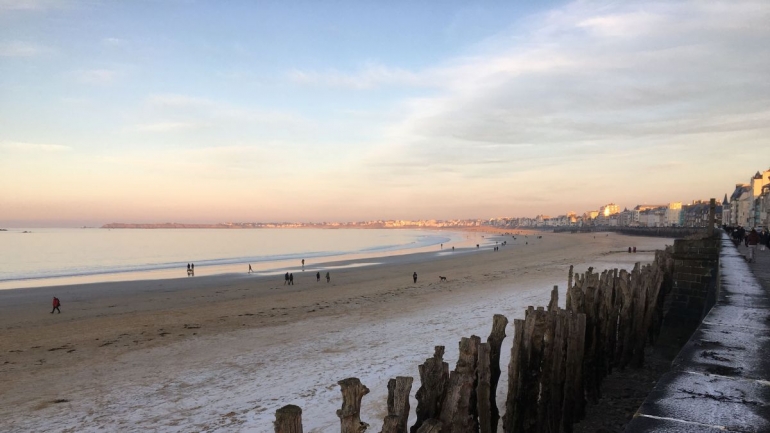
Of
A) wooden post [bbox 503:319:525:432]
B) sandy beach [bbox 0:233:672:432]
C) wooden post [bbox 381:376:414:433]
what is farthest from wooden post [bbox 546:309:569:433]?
wooden post [bbox 381:376:414:433]

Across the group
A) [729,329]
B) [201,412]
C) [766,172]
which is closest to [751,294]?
[729,329]

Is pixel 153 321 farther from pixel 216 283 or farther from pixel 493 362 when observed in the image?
pixel 493 362

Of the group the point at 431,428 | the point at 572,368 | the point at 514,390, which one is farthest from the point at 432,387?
the point at 572,368

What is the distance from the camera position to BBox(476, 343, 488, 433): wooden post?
15.1ft

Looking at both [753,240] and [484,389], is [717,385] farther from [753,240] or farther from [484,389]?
[753,240]

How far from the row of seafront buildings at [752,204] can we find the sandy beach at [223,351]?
2678 inches

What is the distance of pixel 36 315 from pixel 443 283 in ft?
65.5

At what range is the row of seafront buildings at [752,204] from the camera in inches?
3039

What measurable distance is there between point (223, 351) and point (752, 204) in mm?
118934

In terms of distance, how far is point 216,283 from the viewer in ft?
101

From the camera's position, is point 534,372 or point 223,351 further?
point 223,351

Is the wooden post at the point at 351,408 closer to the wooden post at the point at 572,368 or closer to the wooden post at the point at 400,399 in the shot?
the wooden post at the point at 400,399

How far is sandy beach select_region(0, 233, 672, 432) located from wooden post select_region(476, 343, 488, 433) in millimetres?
2690

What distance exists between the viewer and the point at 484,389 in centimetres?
470
